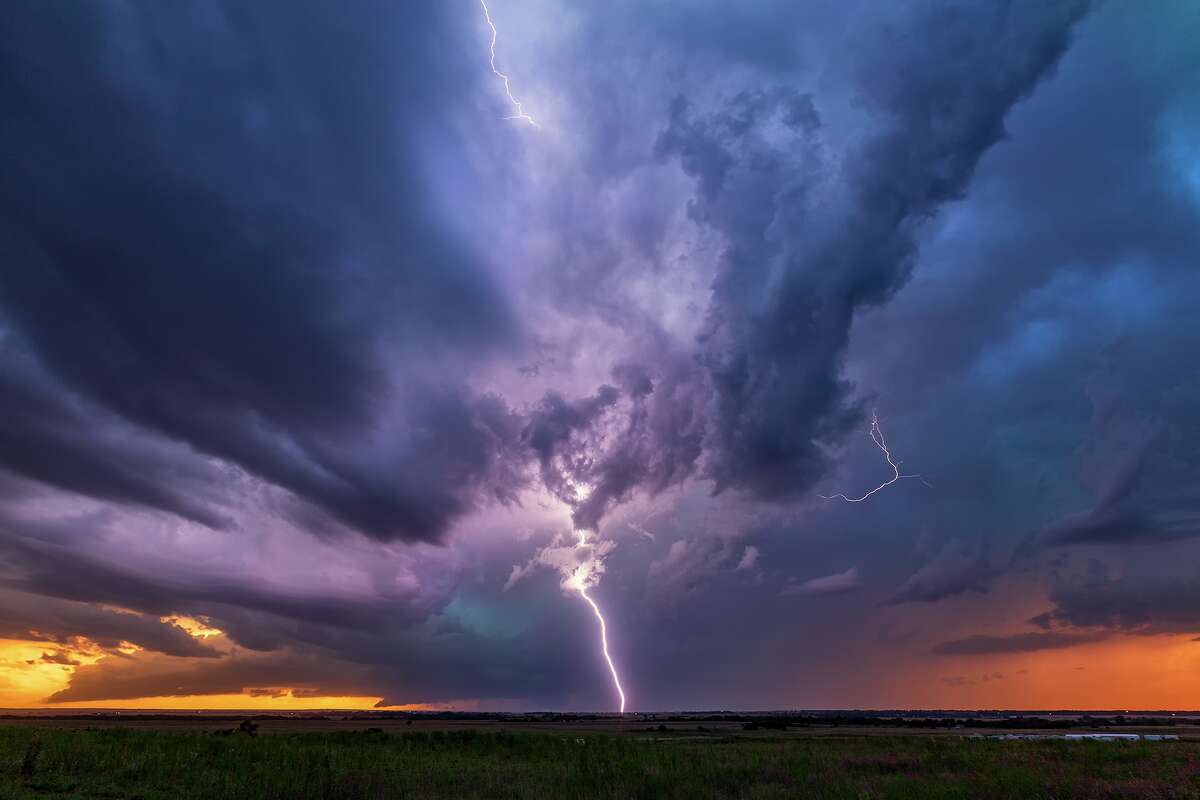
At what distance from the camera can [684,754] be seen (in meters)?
37.0

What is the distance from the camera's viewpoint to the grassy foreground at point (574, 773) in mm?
21719

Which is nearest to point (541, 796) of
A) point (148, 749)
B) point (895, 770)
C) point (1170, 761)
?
point (895, 770)

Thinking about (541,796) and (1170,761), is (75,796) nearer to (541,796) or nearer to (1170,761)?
(541,796)

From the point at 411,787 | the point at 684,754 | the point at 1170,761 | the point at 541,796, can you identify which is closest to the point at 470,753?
the point at 684,754

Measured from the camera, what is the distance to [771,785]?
25.1m

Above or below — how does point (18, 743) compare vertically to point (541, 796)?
above

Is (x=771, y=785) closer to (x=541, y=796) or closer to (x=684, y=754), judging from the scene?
(x=541, y=796)

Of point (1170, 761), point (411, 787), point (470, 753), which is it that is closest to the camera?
point (411, 787)

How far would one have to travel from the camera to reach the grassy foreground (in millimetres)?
21719

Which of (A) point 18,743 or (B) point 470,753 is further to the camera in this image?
(B) point 470,753

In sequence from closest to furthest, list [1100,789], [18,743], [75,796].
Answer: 1. [75,796]
2. [1100,789]
3. [18,743]

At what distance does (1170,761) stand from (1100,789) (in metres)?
16.3

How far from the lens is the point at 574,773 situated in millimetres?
27547

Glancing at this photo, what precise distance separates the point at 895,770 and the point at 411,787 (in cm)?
2416
